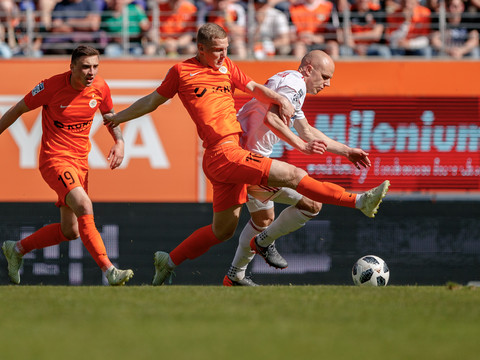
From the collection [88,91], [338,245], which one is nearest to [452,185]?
[338,245]

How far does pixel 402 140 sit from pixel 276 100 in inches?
260

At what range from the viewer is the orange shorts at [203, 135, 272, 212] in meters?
6.84

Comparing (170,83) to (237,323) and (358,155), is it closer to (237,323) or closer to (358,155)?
(358,155)

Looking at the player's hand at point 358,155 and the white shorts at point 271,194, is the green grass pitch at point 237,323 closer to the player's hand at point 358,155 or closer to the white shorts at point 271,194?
the white shorts at point 271,194

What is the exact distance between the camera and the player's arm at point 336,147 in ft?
23.2

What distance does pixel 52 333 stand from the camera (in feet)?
15.0

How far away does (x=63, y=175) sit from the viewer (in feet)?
24.4

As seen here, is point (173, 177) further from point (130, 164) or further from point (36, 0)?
point (36, 0)

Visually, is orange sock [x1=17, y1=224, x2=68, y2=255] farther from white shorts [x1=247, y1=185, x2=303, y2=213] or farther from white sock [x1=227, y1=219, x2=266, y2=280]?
white shorts [x1=247, y1=185, x2=303, y2=213]

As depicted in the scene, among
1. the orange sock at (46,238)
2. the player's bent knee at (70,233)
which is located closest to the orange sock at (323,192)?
the player's bent knee at (70,233)

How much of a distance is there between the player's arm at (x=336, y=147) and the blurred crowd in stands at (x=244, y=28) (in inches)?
224

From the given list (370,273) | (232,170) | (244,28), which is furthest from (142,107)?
(244,28)

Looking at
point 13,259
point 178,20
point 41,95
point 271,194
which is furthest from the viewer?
Answer: point 178,20

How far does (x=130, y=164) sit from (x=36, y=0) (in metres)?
3.53
